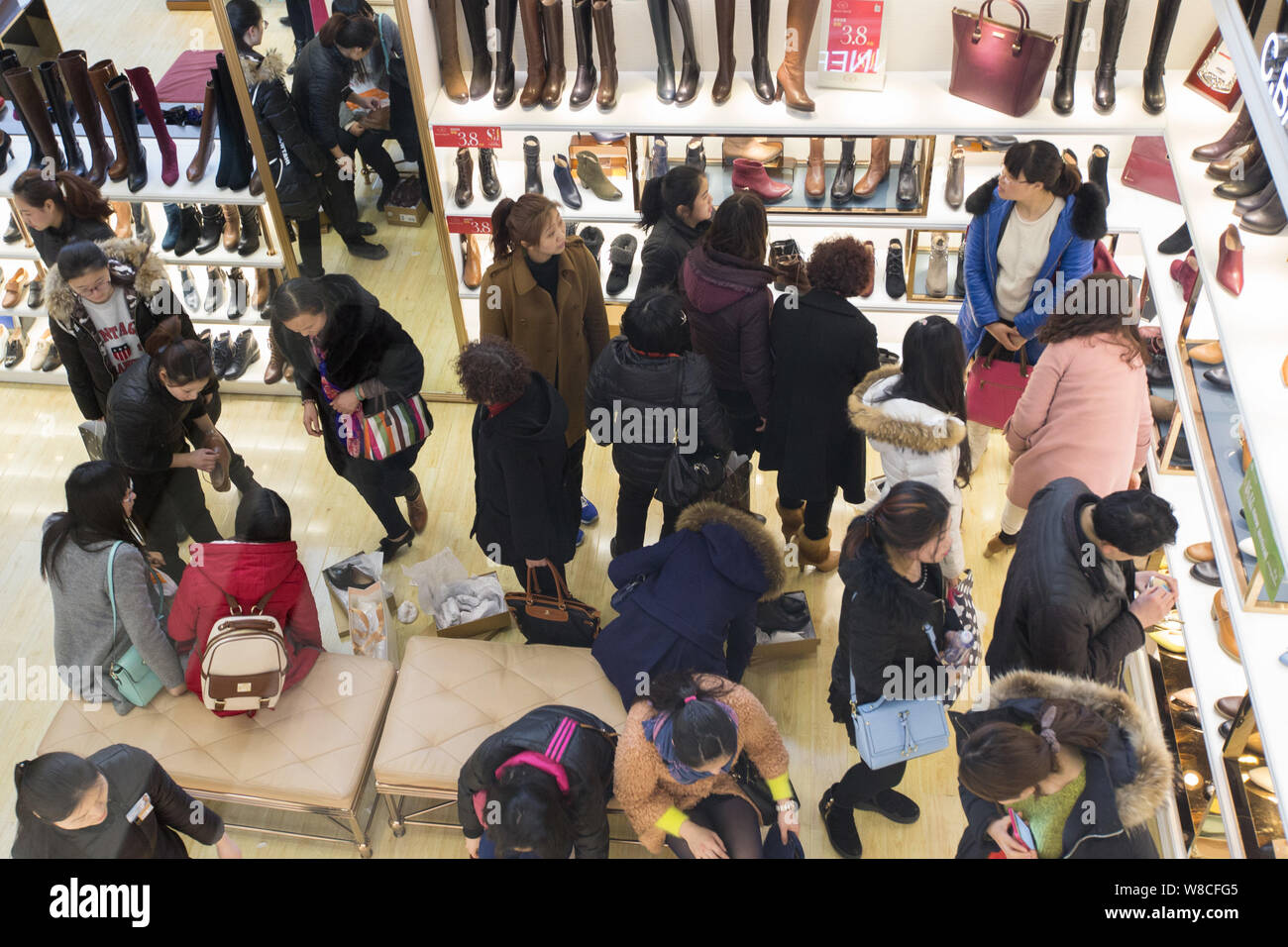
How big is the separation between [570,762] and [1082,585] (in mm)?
1564

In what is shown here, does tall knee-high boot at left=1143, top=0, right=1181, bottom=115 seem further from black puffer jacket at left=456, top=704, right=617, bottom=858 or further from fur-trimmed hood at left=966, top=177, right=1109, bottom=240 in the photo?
black puffer jacket at left=456, top=704, right=617, bottom=858

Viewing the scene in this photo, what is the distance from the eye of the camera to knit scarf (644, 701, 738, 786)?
126 inches

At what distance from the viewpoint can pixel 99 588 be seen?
143 inches

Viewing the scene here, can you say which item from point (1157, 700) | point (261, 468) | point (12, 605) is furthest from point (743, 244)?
point (12, 605)

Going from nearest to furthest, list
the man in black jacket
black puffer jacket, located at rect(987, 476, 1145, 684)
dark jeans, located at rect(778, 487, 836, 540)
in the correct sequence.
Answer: the man in black jacket → black puffer jacket, located at rect(987, 476, 1145, 684) → dark jeans, located at rect(778, 487, 836, 540)

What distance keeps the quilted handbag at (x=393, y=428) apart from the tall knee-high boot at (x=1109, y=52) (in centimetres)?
316

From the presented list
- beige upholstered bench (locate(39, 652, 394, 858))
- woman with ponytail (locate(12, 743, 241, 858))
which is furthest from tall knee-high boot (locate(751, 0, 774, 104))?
woman with ponytail (locate(12, 743, 241, 858))

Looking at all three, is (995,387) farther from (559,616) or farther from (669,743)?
(669,743)

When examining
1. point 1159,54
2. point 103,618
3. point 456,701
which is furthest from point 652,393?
point 1159,54

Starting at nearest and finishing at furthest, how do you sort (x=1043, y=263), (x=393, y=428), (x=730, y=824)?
(x=730, y=824), (x=1043, y=263), (x=393, y=428)

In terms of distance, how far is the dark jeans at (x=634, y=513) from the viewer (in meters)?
4.37

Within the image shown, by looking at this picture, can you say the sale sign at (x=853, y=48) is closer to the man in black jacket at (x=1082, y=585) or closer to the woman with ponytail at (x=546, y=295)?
the woman with ponytail at (x=546, y=295)

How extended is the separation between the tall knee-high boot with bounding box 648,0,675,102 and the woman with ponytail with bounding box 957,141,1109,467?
1459 millimetres

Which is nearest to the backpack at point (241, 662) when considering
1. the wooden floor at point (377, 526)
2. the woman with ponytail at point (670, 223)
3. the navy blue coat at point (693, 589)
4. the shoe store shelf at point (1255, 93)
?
the wooden floor at point (377, 526)
